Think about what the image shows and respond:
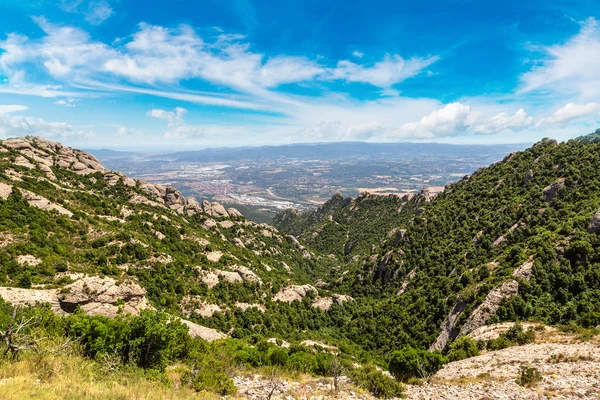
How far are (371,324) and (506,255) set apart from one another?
1148 inches

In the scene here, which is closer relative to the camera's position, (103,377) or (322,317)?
(103,377)

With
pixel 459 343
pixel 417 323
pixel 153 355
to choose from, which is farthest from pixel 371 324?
pixel 153 355

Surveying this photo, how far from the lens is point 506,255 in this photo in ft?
162

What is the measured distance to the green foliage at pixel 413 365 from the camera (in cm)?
2495

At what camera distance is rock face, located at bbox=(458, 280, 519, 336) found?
37969mm

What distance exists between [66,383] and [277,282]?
56680 millimetres

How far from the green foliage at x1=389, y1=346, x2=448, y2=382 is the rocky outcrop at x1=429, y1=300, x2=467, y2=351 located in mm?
15186

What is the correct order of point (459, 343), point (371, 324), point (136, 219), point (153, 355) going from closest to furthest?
point (153, 355) → point (459, 343) → point (371, 324) → point (136, 219)

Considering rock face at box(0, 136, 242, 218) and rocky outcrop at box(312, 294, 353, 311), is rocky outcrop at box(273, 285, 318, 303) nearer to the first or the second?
rocky outcrop at box(312, 294, 353, 311)

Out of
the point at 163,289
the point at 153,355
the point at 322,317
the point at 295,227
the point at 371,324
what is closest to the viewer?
the point at 153,355

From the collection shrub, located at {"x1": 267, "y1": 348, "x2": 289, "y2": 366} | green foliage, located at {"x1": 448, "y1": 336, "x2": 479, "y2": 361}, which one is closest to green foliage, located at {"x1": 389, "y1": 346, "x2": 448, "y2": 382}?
green foliage, located at {"x1": 448, "y1": 336, "x2": 479, "y2": 361}

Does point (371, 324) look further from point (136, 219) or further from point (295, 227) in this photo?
point (295, 227)

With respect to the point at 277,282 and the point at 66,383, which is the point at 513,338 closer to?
the point at 66,383

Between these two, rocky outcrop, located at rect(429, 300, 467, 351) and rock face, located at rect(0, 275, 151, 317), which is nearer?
rock face, located at rect(0, 275, 151, 317)
